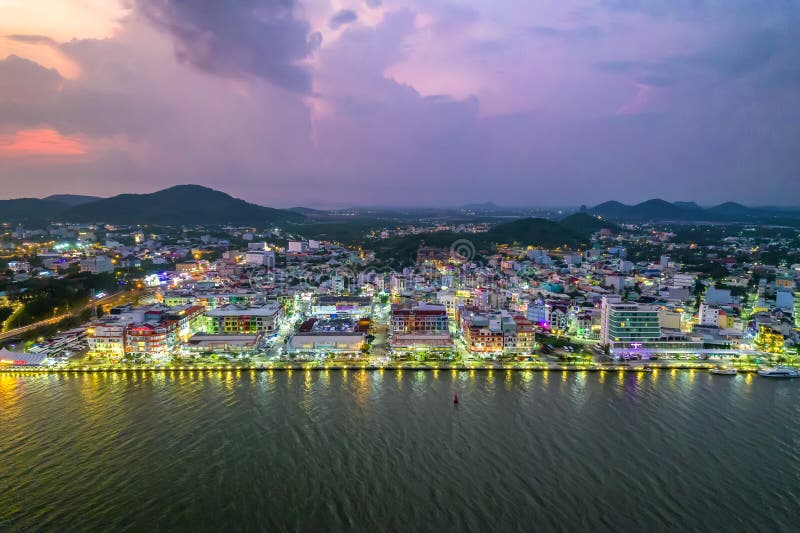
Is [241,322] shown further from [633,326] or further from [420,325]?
[633,326]

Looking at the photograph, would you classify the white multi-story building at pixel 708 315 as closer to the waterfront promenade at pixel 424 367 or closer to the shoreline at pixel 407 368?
the waterfront promenade at pixel 424 367

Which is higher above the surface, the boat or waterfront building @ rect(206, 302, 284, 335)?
waterfront building @ rect(206, 302, 284, 335)

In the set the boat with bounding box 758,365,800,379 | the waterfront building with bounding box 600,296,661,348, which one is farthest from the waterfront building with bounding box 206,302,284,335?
the boat with bounding box 758,365,800,379

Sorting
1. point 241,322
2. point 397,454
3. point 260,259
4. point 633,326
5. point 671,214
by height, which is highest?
point 671,214

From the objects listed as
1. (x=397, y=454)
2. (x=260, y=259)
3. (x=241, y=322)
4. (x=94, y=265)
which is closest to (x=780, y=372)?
(x=397, y=454)

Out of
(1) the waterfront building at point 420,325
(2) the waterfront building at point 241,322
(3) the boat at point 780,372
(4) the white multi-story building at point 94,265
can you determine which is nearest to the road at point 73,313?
(4) the white multi-story building at point 94,265

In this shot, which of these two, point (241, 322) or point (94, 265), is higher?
point (94, 265)

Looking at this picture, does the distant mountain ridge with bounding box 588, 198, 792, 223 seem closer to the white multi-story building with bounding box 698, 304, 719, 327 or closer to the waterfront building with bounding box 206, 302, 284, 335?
the white multi-story building with bounding box 698, 304, 719, 327
